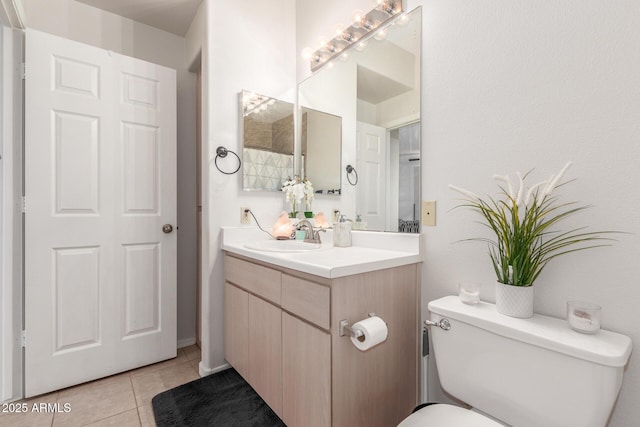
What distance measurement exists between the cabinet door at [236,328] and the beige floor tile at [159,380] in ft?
0.96

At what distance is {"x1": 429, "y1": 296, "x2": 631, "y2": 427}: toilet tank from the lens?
70 centimetres

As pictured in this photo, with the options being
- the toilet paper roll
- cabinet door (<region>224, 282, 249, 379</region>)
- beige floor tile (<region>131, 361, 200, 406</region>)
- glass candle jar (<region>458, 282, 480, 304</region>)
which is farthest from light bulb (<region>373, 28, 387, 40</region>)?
beige floor tile (<region>131, 361, 200, 406</region>)

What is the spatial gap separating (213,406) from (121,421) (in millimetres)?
433

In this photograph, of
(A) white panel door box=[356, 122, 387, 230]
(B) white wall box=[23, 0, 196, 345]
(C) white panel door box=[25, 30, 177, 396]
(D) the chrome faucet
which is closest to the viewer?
(A) white panel door box=[356, 122, 387, 230]

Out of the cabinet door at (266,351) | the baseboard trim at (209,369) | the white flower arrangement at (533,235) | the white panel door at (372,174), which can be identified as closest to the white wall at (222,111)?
the baseboard trim at (209,369)

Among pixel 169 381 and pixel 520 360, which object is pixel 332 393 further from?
pixel 169 381

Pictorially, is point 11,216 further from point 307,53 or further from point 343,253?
point 307,53

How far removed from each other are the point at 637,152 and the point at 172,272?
2.37m

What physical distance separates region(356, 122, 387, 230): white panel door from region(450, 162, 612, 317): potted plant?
23.3 inches

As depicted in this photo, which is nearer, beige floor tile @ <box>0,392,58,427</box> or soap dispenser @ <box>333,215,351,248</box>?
beige floor tile @ <box>0,392,58,427</box>

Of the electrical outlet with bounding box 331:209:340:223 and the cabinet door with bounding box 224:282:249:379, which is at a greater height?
the electrical outlet with bounding box 331:209:340:223

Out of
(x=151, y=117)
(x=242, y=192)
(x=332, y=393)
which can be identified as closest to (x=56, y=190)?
(x=151, y=117)

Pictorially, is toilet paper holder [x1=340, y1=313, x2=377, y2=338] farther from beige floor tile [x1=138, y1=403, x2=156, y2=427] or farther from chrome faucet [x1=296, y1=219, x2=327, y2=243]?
beige floor tile [x1=138, y1=403, x2=156, y2=427]

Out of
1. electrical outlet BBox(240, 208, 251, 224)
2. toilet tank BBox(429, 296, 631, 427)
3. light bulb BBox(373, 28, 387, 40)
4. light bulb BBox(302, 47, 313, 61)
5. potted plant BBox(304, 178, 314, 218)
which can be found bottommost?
toilet tank BBox(429, 296, 631, 427)
